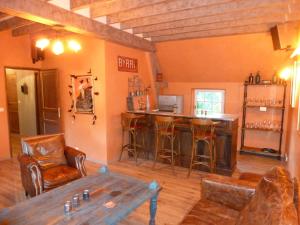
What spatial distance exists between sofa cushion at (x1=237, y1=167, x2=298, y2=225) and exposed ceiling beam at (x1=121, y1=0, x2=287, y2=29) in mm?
2331

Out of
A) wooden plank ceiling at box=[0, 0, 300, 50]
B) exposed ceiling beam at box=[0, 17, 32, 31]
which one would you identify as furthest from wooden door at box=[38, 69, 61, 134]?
exposed ceiling beam at box=[0, 17, 32, 31]

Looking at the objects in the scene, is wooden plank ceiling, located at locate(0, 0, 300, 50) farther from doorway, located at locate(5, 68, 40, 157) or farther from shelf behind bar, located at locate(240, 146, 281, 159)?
shelf behind bar, located at locate(240, 146, 281, 159)

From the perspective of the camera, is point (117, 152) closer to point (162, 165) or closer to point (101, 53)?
point (162, 165)

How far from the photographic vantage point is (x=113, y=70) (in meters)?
4.50

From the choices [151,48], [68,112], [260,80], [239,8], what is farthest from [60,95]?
[260,80]

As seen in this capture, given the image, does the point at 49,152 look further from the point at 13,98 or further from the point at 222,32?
the point at 13,98

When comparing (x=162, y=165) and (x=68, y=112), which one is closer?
(x=162, y=165)

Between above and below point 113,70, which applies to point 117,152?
below

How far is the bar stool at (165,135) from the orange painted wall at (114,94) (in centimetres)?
98

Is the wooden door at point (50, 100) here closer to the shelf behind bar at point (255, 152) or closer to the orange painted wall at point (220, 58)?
the orange painted wall at point (220, 58)

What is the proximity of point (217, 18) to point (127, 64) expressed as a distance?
218cm

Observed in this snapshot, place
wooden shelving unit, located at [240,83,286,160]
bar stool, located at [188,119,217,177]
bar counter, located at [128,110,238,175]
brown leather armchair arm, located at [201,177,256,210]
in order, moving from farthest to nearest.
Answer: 1. wooden shelving unit, located at [240,83,286,160]
2. bar counter, located at [128,110,238,175]
3. bar stool, located at [188,119,217,177]
4. brown leather armchair arm, located at [201,177,256,210]

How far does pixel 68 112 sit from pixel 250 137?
15.4 feet

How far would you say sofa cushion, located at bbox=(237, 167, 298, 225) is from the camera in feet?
4.05
